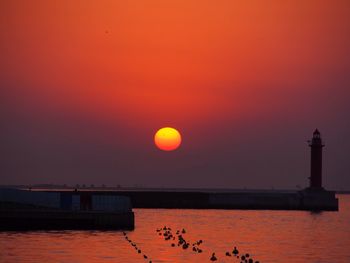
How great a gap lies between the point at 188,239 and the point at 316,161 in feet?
199

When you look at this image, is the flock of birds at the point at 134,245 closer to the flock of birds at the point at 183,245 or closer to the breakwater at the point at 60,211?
the flock of birds at the point at 183,245

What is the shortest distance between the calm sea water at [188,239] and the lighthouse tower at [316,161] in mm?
33068

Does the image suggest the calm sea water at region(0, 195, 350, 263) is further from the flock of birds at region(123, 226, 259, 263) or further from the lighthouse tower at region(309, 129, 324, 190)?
the lighthouse tower at region(309, 129, 324, 190)

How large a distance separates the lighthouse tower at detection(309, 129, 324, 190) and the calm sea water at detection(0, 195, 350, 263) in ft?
108

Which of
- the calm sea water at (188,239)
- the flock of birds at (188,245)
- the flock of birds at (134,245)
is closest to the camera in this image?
the calm sea water at (188,239)

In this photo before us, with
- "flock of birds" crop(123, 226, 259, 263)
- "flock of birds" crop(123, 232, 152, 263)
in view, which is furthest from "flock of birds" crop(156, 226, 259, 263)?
→ "flock of birds" crop(123, 232, 152, 263)

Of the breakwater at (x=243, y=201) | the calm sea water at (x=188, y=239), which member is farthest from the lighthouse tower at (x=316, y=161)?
the calm sea water at (x=188, y=239)

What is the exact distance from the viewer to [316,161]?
13900 centimetres

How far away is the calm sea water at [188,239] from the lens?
62.7 m

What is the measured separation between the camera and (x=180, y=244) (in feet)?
243

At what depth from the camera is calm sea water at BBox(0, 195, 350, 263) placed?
62656 mm

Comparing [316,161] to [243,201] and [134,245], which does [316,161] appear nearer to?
[243,201]

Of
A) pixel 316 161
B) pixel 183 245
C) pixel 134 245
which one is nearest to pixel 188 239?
pixel 183 245

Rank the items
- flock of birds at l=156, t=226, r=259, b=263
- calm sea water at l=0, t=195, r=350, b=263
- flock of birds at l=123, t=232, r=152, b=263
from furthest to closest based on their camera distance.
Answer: flock of birds at l=123, t=232, r=152, b=263, flock of birds at l=156, t=226, r=259, b=263, calm sea water at l=0, t=195, r=350, b=263
